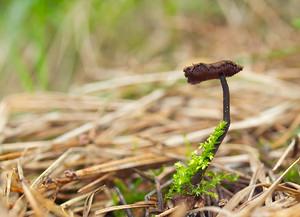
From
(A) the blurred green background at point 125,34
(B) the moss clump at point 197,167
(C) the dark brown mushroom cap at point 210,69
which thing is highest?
(A) the blurred green background at point 125,34

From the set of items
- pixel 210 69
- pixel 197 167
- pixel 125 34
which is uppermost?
pixel 125 34

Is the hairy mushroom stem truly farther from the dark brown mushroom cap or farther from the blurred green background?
the blurred green background

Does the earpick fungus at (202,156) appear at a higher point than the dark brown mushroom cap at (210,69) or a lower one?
lower

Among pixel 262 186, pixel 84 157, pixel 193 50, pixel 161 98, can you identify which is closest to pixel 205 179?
pixel 262 186

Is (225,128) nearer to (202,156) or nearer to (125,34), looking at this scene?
(202,156)

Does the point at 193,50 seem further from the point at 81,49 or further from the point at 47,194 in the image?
the point at 47,194

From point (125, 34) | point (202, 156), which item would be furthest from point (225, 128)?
point (125, 34)

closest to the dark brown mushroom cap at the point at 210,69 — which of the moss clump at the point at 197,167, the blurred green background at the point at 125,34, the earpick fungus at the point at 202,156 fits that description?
the earpick fungus at the point at 202,156

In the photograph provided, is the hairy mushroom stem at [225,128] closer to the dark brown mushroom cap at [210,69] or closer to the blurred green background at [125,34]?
the dark brown mushroom cap at [210,69]

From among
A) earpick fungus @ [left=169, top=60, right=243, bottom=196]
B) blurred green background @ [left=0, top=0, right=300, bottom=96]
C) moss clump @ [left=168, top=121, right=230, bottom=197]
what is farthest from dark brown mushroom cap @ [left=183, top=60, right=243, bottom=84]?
blurred green background @ [left=0, top=0, right=300, bottom=96]
